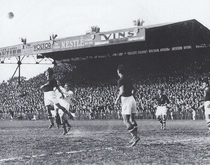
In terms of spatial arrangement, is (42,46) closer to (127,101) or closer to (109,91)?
(109,91)

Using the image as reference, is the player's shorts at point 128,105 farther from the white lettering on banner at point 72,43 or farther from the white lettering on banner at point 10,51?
the white lettering on banner at point 10,51

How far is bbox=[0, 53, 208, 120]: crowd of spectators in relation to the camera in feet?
105

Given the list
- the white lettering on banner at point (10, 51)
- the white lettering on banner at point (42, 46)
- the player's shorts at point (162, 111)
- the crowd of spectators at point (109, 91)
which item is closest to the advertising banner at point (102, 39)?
the white lettering on banner at point (42, 46)

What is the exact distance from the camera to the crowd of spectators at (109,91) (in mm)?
31859

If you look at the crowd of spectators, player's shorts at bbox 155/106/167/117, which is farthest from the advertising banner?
player's shorts at bbox 155/106/167/117

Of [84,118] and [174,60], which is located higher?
[174,60]

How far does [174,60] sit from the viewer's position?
4034 cm

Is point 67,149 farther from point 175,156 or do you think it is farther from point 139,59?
point 139,59

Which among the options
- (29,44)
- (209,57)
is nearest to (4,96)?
(29,44)

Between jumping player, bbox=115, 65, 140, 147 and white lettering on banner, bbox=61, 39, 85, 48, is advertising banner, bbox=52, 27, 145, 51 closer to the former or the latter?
white lettering on banner, bbox=61, 39, 85, 48

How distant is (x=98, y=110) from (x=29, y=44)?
493 inches

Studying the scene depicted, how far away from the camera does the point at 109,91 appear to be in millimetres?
37906

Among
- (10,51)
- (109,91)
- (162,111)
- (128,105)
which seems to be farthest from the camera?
(10,51)

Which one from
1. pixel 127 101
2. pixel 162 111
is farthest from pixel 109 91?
pixel 127 101
